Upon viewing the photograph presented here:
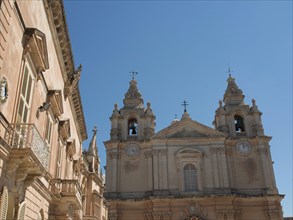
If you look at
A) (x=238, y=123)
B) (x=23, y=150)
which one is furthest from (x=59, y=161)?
(x=238, y=123)

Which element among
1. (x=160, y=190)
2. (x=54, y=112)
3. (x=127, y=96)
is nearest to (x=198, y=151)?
(x=160, y=190)

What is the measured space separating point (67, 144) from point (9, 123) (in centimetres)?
789

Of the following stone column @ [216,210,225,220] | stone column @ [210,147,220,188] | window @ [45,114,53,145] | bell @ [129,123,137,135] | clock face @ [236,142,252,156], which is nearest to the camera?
window @ [45,114,53,145]

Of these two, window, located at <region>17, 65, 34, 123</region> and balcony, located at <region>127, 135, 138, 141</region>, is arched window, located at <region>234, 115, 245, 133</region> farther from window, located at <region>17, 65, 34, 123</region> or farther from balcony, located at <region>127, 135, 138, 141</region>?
window, located at <region>17, 65, 34, 123</region>

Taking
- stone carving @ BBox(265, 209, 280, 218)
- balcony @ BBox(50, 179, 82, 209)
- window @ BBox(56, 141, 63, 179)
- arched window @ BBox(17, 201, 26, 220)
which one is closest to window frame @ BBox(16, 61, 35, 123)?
arched window @ BBox(17, 201, 26, 220)

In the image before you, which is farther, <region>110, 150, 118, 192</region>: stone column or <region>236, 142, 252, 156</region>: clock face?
<region>236, 142, 252, 156</region>: clock face

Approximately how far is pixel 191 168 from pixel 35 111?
23028 millimetres

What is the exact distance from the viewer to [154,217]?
1138 inches

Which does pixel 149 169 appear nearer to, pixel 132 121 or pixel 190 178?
pixel 190 178

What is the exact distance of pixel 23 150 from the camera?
23.2ft

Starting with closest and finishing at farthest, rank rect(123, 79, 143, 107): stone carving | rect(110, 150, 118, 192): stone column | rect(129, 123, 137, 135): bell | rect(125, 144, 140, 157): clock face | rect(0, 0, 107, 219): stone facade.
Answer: rect(0, 0, 107, 219): stone facade → rect(110, 150, 118, 192): stone column → rect(125, 144, 140, 157): clock face → rect(129, 123, 137, 135): bell → rect(123, 79, 143, 107): stone carving

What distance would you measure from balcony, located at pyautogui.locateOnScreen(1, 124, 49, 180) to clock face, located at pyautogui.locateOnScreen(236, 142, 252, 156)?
86.1ft

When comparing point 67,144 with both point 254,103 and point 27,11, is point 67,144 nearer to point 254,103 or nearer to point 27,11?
point 27,11

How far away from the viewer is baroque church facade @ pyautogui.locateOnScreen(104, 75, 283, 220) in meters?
29.3
